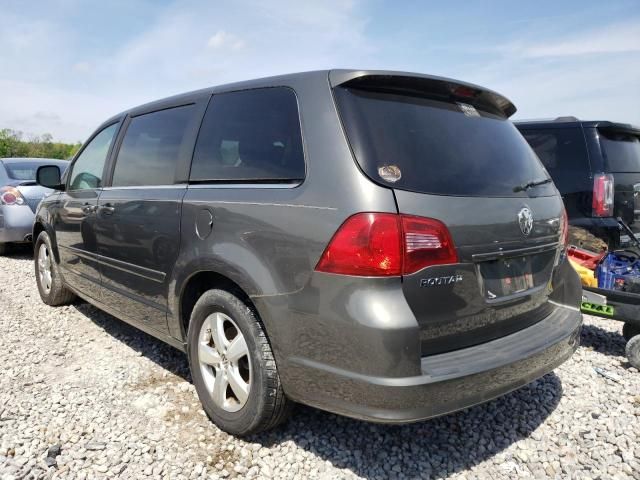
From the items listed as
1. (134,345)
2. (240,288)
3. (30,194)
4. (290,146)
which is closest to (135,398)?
(134,345)

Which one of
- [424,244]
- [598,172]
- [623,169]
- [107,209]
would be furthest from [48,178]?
[623,169]

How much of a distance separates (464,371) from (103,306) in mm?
2888

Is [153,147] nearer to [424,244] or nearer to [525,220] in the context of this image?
[424,244]

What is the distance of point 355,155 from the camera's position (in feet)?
6.53

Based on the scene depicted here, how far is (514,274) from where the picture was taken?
228cm

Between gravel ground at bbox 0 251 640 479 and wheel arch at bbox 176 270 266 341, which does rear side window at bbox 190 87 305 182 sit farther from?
gravel ground at bbox 0 251 640 479

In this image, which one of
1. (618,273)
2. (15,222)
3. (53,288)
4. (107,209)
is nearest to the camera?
(107,209)

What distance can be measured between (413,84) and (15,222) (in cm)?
703

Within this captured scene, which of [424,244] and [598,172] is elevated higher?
[598,172]

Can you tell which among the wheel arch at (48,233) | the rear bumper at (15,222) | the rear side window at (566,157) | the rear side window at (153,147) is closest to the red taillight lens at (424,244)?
the rear side window at (153,147)

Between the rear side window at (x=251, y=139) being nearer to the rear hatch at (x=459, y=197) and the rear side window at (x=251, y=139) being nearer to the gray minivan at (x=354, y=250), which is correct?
the gray minivan at (x=354, y=250)

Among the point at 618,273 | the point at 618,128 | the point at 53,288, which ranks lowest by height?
the point at 53,288

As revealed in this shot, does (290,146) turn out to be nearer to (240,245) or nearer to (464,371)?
(240,245)

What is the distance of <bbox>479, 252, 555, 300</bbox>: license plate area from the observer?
2143 mm
